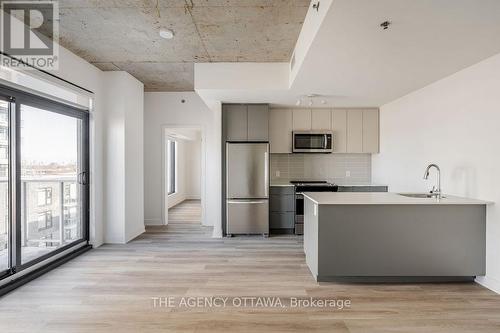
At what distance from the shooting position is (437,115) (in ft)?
11.9

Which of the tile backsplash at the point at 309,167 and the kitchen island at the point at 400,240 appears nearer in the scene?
the kitchen island at the point at 400,240

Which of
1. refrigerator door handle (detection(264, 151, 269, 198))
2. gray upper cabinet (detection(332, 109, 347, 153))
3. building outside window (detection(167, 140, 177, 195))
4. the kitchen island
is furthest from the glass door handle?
building outside window (detection(167, 140, 177, 195))

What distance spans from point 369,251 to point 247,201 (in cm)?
238

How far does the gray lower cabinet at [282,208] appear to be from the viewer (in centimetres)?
513

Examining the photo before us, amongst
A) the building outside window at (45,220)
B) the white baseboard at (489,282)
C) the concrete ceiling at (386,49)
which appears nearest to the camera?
the concrete ceiling at (386,49)

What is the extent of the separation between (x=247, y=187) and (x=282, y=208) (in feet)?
2.46

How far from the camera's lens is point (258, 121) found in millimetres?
4996

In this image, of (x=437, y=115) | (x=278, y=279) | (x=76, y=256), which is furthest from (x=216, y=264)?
(x=437, y=115)

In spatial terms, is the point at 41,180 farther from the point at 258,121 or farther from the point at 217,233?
the point at 258,121

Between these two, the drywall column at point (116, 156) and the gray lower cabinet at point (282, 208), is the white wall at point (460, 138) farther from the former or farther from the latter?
the drywall column at point (116, 156)

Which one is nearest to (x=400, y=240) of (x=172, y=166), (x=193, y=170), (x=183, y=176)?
(x=172, y=166)

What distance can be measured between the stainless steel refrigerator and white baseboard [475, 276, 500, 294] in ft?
9.39

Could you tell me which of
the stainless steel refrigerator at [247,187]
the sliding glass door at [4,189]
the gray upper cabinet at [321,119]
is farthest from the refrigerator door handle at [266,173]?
the sliding glass door at [4,189]

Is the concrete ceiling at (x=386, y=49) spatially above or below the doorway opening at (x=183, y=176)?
above
